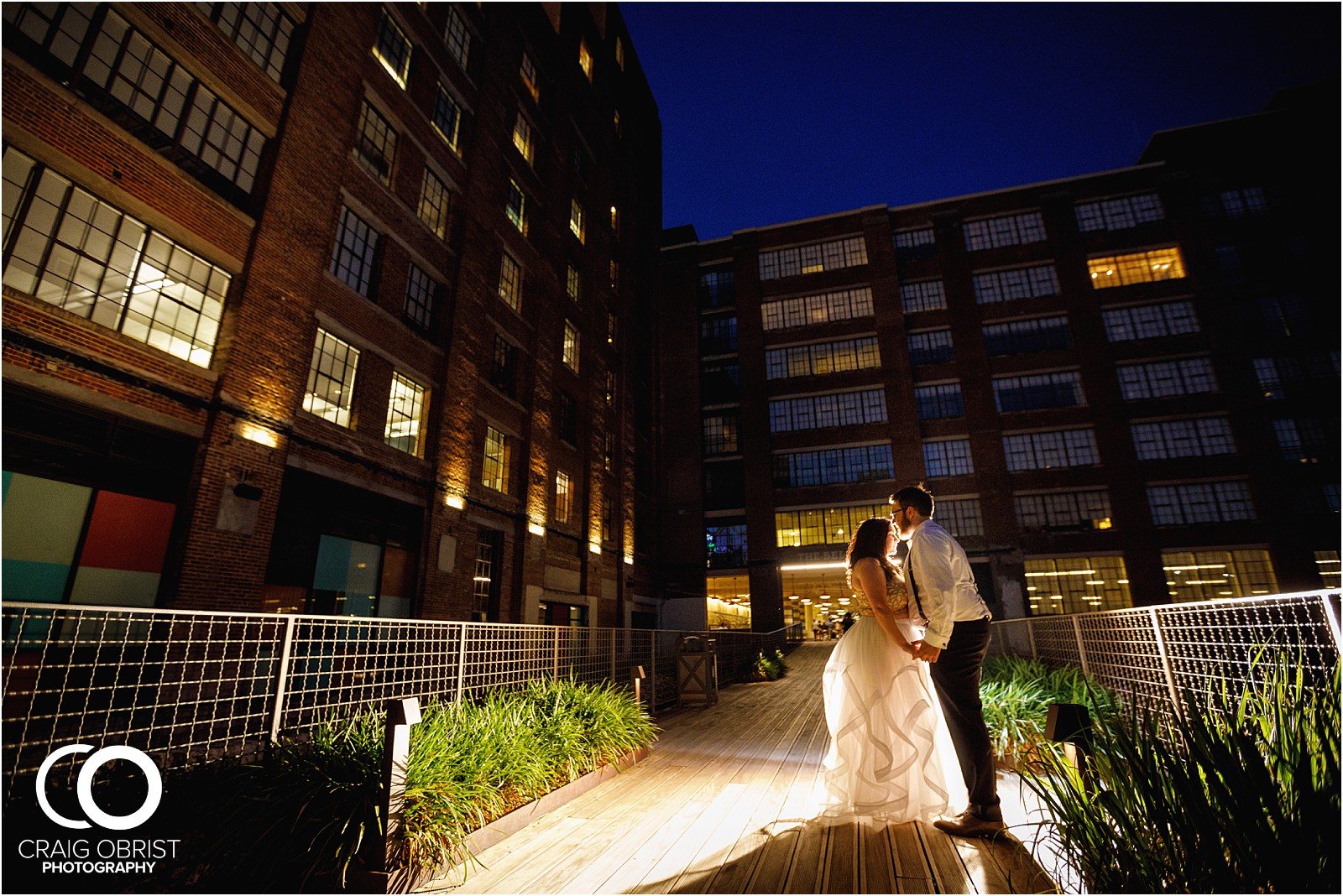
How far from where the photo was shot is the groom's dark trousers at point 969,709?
3.48 m

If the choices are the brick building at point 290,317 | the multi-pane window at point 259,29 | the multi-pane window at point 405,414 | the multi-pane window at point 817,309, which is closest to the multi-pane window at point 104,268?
the brick building at point 290,317

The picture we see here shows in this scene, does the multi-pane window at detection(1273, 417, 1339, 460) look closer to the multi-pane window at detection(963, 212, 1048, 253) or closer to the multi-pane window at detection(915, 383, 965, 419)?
the multi-pane window at detection(915, 383, 965, 419)

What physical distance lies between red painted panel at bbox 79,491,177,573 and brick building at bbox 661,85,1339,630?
22530 millimetres

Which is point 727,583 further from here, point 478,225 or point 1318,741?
point 1318,741

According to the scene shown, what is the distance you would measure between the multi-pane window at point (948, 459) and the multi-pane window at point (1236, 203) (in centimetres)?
1699

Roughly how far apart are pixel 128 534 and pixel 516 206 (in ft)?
48.7

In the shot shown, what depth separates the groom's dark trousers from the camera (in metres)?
3.48

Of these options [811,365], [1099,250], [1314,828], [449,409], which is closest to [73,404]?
[449,409]

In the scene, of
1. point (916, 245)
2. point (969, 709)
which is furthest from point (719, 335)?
point (969, 709)

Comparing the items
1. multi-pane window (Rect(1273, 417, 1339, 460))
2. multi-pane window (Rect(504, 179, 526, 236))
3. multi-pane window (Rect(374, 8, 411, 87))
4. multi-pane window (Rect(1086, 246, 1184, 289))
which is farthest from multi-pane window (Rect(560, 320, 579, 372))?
multi-pane window (Rect(1273, 417, 1339, 460))

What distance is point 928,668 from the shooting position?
394 centimetres

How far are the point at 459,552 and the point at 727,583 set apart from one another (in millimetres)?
18785

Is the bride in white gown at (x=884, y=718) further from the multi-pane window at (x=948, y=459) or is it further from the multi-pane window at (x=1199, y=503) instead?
the multi-pane window at (x=1199, y=503)
